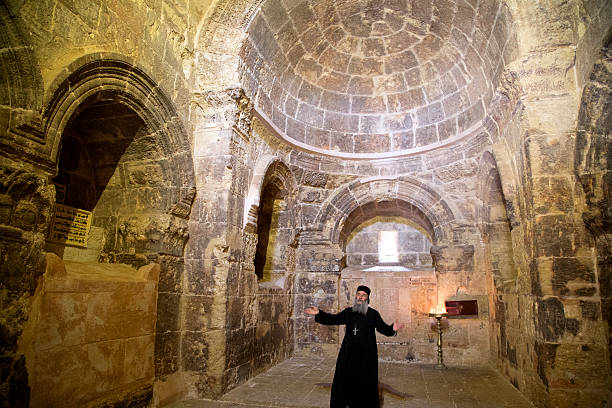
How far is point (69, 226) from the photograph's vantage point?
4.64 m

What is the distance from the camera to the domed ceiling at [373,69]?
19.2ft

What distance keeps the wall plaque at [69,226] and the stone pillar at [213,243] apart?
1.22 meters

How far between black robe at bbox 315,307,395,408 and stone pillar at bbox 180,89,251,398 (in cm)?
147

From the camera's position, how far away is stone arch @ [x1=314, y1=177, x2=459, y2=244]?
7.21m

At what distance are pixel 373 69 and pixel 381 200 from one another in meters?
2.48

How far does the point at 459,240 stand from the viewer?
6.93 meters

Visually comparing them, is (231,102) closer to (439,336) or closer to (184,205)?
(184,205)

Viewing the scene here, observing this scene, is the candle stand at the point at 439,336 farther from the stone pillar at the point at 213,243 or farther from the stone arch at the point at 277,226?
the stone pillar at the point at 213,243

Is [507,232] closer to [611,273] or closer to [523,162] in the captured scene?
[523,162]

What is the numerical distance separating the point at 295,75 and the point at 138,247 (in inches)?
162

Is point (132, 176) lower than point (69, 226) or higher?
higher

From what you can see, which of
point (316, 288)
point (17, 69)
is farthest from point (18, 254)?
point (316, 288)

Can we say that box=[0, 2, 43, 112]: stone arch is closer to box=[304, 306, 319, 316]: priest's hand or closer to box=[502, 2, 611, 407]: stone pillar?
box=[304, 306, 319, 316]: priest's hand

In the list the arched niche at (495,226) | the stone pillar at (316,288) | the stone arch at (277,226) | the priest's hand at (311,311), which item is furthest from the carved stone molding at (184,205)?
the arched niche at (495,226)
